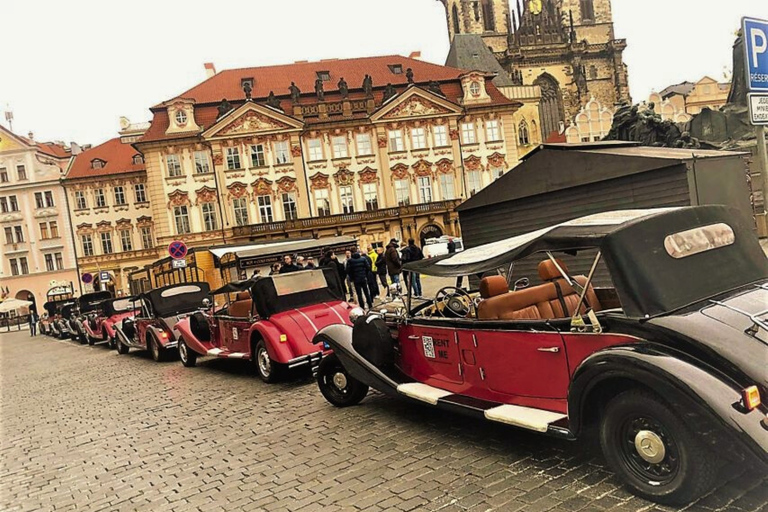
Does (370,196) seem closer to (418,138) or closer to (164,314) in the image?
(418,138)

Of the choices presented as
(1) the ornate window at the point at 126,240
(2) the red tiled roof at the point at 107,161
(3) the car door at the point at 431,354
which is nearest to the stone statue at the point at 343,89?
(2) the red tiled roof at the point at 107,161

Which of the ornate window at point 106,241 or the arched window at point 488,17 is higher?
the arched window at point 488,17

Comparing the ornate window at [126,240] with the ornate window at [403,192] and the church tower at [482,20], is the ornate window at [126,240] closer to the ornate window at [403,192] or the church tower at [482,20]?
the ornate window at [403,192]

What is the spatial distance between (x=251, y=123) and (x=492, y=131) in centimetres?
1900

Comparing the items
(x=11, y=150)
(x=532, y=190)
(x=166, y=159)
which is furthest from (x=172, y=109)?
(x=532, y=190)

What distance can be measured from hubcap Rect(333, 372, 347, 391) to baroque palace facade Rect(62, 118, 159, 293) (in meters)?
49.9

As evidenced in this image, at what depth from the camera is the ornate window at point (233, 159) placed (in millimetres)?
43844

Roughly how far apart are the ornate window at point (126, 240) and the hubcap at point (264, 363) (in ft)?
160

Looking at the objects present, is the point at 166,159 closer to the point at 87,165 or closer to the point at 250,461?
the point at 87,165

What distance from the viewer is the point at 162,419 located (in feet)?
24.7

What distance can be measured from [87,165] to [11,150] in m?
6.92

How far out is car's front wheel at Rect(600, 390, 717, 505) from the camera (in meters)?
3.35

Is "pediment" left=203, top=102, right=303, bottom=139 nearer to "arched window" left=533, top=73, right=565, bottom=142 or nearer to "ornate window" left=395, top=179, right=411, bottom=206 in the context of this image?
"ornate window" left=395, top=179, right=411, bottom=206

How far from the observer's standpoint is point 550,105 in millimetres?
69312
